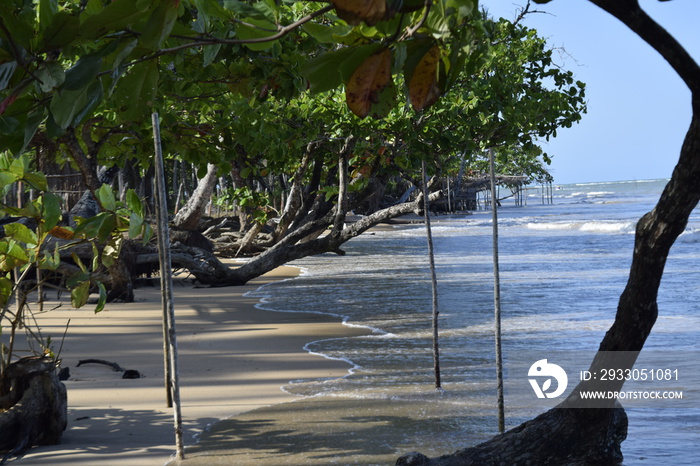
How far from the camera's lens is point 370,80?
4.12 ft

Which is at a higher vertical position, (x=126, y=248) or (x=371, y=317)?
(x=126, y=248)

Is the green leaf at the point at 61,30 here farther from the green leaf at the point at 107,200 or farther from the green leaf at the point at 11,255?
the green leaf at the point at 11,255

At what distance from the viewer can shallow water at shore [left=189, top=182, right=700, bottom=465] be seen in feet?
18.6

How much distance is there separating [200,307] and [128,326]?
2125 millimetres

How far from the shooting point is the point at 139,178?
27.2 m

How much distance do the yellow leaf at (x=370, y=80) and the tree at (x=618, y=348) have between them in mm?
1323

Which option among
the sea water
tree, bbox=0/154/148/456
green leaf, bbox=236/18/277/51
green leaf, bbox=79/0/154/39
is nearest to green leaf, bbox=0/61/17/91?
green leaf, bbox=79/0/154/39

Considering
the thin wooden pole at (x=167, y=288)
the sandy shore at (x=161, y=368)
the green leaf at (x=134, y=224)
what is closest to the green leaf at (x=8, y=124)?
the green leaf at (x=134, y=224)

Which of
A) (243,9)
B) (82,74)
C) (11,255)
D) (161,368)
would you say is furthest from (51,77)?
(161,368)

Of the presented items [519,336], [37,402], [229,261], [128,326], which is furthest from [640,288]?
[229,261]

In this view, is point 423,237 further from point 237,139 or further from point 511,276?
point 237,139

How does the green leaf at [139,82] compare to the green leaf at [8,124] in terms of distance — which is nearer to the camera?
the green leaf at [8,124]

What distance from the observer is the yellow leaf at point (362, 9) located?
3.30 ft

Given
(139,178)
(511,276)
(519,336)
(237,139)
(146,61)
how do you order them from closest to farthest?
1. (146,61)
2. (237,139)
3. (519,336)
4. (511,276)
5. (139,178)
